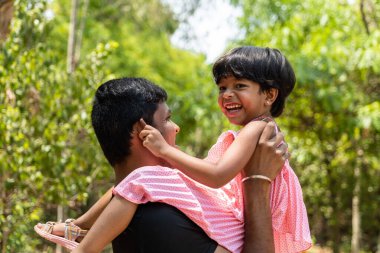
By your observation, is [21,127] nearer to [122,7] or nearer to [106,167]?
[106,167]

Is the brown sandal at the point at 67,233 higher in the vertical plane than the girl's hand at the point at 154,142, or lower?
lower

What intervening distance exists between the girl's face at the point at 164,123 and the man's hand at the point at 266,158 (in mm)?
284

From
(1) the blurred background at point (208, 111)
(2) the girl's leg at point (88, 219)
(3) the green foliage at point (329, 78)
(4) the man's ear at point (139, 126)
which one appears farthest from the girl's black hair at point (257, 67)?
(3) the green foliage at point (329, 78)

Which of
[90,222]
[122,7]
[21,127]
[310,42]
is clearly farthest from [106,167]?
[122,7]

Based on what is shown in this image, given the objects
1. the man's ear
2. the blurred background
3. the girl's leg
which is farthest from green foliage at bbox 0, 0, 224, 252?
the man's ear

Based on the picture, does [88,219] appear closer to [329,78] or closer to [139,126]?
[139,126]

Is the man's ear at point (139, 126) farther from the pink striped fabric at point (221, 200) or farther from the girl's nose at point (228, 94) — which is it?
the girl's nose at point (228, 94)

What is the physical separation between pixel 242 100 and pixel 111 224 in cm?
67

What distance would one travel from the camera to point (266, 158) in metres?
2.35

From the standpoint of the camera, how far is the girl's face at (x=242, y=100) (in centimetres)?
246

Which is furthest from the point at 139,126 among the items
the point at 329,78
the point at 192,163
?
the point at 329,78

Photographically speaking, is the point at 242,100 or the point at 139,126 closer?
the point at 139,126

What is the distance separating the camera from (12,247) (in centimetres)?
501

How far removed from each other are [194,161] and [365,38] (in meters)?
6.16
